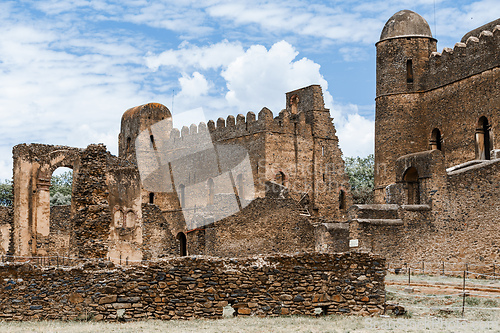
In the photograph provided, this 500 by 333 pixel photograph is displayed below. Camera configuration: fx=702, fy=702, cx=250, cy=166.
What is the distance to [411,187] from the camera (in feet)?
80.8

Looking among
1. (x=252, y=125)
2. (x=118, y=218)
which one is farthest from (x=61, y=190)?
(x=118, y=218)

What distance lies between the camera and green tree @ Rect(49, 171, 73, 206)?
52500mm

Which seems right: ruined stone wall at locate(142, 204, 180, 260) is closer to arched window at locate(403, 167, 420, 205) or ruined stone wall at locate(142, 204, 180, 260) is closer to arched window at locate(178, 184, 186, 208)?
arched window at locate(403, 167, 420, 205)

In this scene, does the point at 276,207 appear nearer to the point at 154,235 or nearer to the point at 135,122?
the point at 154,235

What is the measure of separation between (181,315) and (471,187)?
11.5m

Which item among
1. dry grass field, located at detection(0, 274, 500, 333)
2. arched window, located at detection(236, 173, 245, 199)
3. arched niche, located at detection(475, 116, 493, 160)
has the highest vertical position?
arched niche, located at detection(475, 116, 493, 160)

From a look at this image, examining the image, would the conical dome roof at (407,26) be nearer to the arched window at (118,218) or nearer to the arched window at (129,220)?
the arched window at (129,220)

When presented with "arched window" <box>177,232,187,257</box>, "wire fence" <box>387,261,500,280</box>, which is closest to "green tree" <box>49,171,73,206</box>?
"arched window" <box>177,232,187,257</box>

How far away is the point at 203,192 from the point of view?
3947 centimetres

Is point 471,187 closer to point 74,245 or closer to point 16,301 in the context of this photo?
point 74,245

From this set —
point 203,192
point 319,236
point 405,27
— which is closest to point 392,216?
point 319,236

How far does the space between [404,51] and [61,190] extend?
3646 centimetres

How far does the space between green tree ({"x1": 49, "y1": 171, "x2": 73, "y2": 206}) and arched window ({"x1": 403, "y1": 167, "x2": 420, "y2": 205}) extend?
31.2m

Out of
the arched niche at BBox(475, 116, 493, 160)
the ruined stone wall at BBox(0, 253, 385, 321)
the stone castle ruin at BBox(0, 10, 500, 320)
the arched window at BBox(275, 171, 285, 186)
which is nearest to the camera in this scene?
the ruined stone wall at BBox(0, 253, 385, 321)
